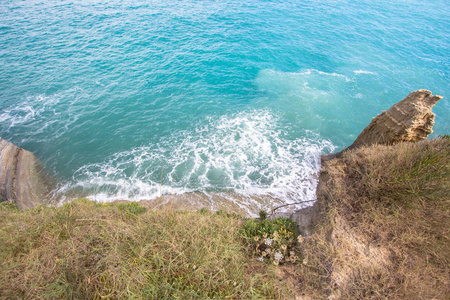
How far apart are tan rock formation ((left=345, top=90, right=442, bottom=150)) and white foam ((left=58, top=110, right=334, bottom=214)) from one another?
6202mm

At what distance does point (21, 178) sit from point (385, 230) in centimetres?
2414

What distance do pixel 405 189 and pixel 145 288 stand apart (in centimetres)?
969

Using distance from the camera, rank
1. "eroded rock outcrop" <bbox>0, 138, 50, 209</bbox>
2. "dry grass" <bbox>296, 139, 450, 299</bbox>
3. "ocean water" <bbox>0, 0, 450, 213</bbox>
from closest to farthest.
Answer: "dry grass" <bbox>296, 139, 450, 299</bbox> < "eroded rock outcrop" <bbox>0, 138, 50, 209</bbox> < "ocean water" <bbox>0, 0, 450, 213</bbox>

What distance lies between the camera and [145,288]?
5215 mm

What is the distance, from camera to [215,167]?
58.5 feet

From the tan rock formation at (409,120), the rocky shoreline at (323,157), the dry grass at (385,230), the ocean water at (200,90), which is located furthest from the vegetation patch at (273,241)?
the tan rock formation at (409,120)

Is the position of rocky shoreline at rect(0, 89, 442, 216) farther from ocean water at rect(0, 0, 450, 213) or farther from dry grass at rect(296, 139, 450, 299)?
dry grass at rect(296, 139, 450, 299)

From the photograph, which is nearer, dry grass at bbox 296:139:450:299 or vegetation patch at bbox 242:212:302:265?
dry grass at bbox 296:139:450:299

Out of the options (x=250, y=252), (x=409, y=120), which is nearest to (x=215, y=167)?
(x=250, y=252)

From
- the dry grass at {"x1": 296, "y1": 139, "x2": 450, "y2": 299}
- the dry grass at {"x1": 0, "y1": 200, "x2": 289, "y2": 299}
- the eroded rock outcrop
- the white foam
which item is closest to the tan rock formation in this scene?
the dry grass at {"x1": 296, "y1": 139, "x2": 450, "y2": 299}

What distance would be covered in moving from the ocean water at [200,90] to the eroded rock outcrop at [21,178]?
3.05ft

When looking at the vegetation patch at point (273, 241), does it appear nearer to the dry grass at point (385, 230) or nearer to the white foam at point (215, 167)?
the dry grass at point (385, 230)

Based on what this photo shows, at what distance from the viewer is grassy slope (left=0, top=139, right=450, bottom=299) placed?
5.44 meters

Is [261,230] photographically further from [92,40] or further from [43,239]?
[92,40]
